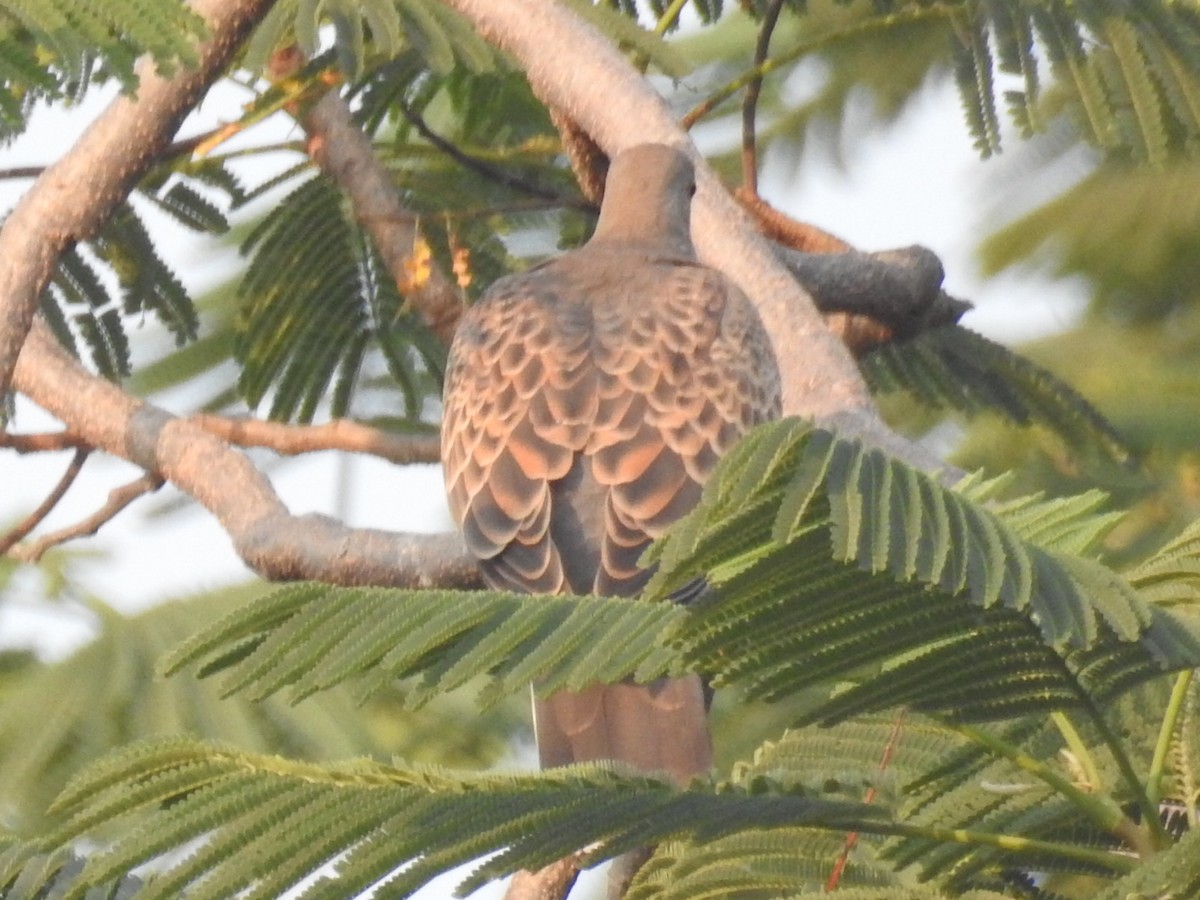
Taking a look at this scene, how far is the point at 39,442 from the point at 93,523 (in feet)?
0.94

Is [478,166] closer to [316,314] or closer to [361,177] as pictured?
[361,177]

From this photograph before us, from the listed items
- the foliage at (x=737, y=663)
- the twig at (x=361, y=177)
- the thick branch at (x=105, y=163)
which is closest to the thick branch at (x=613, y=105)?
the thick branch at (x=105, y=163)

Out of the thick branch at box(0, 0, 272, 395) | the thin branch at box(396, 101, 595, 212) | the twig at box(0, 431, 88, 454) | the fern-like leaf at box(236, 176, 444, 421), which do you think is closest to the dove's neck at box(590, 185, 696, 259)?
the thin branch at box(396, 101, 595, 212)

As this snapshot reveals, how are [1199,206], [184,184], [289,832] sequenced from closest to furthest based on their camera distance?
[289,832] < [184,184] < [1199,206]

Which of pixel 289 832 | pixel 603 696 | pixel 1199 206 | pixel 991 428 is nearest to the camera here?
pixel 289 832

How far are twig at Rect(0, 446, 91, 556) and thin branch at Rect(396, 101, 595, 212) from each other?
1.31 m

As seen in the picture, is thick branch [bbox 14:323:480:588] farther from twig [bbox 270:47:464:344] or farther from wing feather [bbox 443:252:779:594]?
twig [bbox 270:47:464:344]

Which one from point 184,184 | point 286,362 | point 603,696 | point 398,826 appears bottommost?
A: point 603,696

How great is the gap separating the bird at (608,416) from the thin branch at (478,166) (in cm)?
43

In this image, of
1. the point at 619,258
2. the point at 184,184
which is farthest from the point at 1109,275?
the point at 184,184

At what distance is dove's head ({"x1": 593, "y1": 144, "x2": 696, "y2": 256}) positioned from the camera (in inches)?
181

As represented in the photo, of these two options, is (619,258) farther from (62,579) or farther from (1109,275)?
(1109,275)

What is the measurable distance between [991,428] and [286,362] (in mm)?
2388

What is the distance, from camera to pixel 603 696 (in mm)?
3803
